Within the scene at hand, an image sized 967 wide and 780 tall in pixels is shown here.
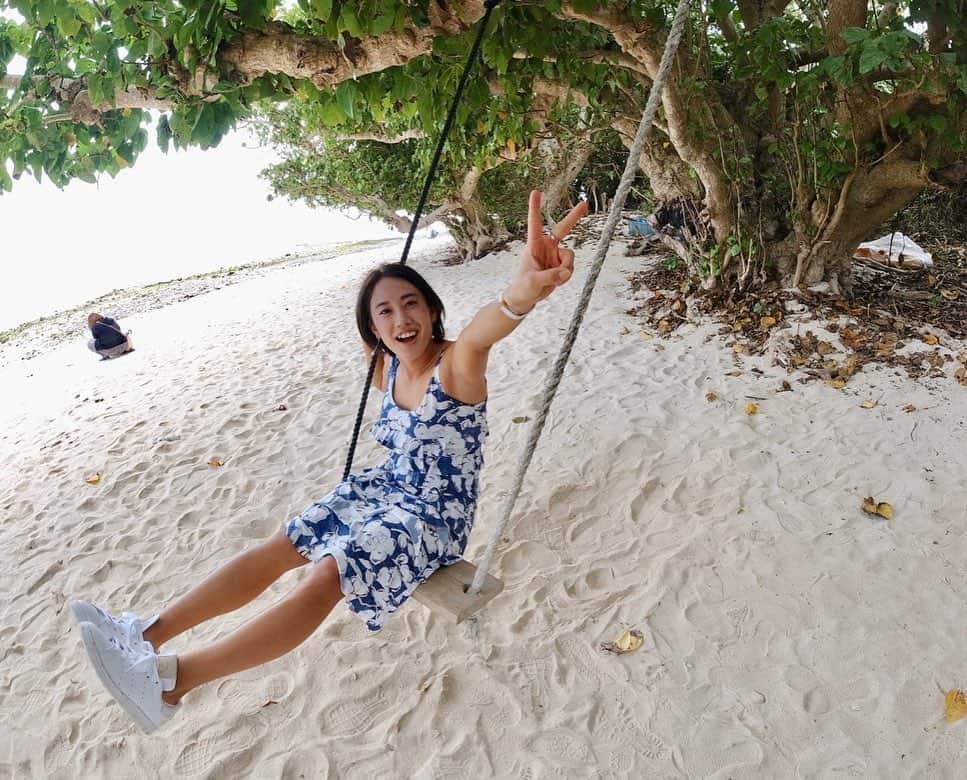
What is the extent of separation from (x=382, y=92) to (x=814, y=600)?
2.62 meters

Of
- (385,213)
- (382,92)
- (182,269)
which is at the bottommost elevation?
(182,269)

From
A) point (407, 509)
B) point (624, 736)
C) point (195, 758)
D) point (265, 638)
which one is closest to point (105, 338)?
point (195, 758)

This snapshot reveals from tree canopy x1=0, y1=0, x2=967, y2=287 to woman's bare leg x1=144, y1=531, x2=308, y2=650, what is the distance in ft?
5.46

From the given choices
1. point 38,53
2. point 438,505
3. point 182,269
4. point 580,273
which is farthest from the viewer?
point 182,269

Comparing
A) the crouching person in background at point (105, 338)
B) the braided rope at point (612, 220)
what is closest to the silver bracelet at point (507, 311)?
the braided rope at point (612, 220)

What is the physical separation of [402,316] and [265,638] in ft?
2.85

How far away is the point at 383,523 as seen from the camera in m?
1.69

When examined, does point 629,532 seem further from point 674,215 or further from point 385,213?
point 385,213

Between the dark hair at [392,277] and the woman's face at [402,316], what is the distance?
0.01 metres

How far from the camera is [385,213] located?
28.3 ft

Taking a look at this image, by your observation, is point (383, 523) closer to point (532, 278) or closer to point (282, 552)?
point (282, 552)

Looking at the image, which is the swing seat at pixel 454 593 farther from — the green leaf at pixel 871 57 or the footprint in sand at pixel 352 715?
the green leaf at pixel 871 57

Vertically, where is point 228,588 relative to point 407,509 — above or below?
below

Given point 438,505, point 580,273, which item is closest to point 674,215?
point 580,273
